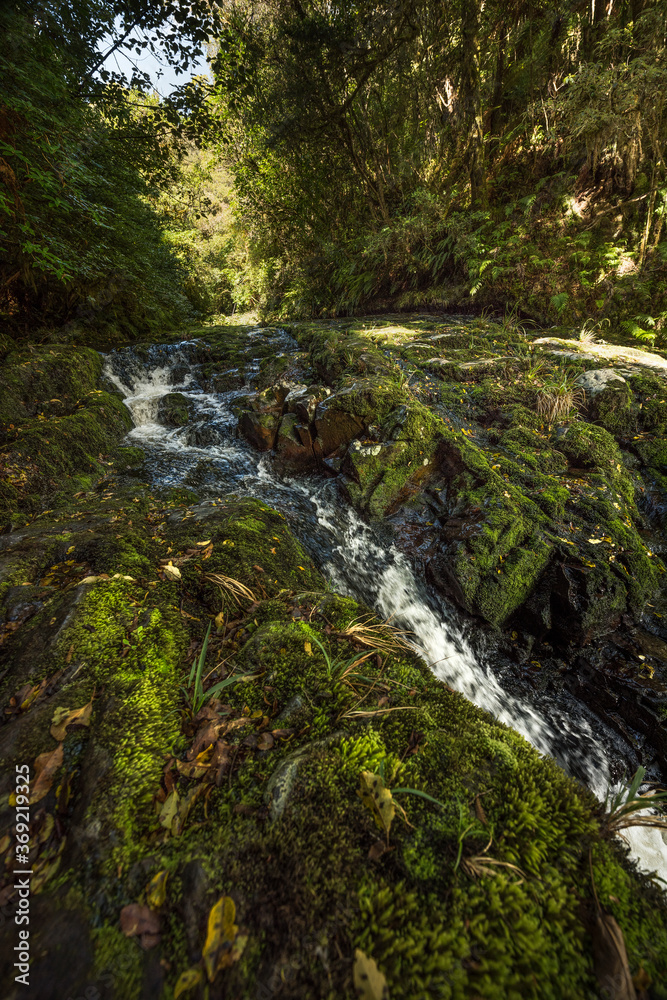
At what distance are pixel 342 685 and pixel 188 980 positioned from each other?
105cm

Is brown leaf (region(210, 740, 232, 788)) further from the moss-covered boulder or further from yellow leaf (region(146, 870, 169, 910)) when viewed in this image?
yellow leaf (region(146, 870, 169, 910))

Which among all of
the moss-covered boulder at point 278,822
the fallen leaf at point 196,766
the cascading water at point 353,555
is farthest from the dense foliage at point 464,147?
the fallen leaf at point 196,766

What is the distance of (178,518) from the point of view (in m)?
3.35

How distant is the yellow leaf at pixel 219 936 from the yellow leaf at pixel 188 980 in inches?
1.0

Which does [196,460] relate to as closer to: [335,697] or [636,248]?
[335,697]

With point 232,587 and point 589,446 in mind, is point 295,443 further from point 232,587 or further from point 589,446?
point 589,446

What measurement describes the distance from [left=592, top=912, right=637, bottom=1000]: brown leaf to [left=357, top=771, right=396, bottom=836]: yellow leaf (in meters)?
0.64

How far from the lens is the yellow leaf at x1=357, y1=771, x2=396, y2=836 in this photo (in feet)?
4.21

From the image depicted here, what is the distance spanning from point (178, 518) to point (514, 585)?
140 inches

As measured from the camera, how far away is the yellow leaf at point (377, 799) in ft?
4.21

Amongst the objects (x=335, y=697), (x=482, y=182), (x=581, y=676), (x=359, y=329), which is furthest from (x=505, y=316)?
(x=335, y=697)

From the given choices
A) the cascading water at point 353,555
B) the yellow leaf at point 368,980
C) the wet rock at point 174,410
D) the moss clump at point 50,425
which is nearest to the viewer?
the yellow leaf at point 368,980

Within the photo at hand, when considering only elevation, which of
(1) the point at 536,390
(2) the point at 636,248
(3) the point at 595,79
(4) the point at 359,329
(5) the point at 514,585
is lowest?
(5) the point at 514,585

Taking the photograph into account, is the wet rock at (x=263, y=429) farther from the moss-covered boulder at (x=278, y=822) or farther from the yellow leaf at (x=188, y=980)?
the yellow leaf at (x=188, y=980)
